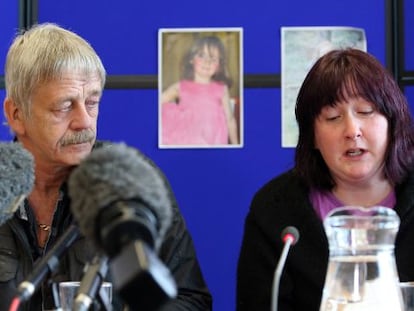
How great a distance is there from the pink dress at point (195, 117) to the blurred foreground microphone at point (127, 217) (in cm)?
133

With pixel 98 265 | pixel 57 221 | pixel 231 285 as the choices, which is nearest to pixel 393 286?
pixel 98 265

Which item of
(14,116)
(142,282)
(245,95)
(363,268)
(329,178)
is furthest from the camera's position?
(245,95)

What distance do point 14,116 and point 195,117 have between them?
1.85 feet

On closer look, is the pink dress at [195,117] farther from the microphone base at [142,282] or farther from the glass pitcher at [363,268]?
the microphone base at [142,282]

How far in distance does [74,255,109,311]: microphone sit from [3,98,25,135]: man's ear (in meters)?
0.94

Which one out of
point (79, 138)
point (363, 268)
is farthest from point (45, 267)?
point (79, 138)

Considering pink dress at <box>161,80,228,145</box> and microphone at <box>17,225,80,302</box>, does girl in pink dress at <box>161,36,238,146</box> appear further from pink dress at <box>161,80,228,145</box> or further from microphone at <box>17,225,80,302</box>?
microphone at <box>17,225,80,302</box>

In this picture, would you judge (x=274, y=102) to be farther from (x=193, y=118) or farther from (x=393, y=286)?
(x=393, y=286)

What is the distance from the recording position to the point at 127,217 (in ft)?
1.79

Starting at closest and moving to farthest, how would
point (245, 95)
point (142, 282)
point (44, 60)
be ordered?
point (142, 282) < point (44, 60) < point (245, 95)

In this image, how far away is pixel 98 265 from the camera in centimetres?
67

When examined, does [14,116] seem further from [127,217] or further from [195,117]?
[127,217]

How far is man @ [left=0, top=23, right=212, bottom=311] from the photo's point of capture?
1.46 metres

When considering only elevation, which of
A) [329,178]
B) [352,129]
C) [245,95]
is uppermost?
[245,95]
